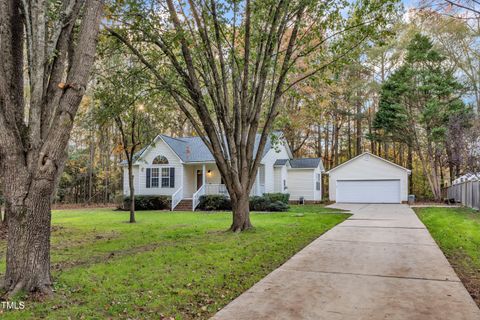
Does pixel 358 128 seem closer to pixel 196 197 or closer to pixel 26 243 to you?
pixel 196 197

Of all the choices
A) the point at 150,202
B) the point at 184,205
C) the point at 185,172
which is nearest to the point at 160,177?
the point at 185,172

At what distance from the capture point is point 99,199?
27.8 meters

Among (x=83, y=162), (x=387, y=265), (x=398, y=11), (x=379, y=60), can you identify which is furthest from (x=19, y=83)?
(x=379, y=60)

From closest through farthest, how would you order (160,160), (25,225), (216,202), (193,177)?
(25,225) → (216,202) → (160,160) → (193,177)

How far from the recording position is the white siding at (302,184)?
24.2 meters

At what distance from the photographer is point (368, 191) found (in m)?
23.8

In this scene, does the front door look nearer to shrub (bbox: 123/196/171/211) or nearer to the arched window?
the arched window

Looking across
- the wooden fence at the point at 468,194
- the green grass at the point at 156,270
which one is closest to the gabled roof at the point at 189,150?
the wooden fence at the point at 468,194

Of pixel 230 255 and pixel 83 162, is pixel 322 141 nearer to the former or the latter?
pixel 83 162

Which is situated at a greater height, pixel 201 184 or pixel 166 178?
pixel 166 178

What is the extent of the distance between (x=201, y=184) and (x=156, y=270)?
55.5 ft

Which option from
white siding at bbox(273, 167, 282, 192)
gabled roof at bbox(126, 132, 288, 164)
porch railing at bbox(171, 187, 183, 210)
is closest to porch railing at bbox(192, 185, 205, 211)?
porch railing at bbox(171, 187, 183, 210)

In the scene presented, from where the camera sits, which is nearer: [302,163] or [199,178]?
[199,178]

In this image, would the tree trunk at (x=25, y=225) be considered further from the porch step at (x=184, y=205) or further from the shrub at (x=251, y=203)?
the porch step at (x=184, y=205)
